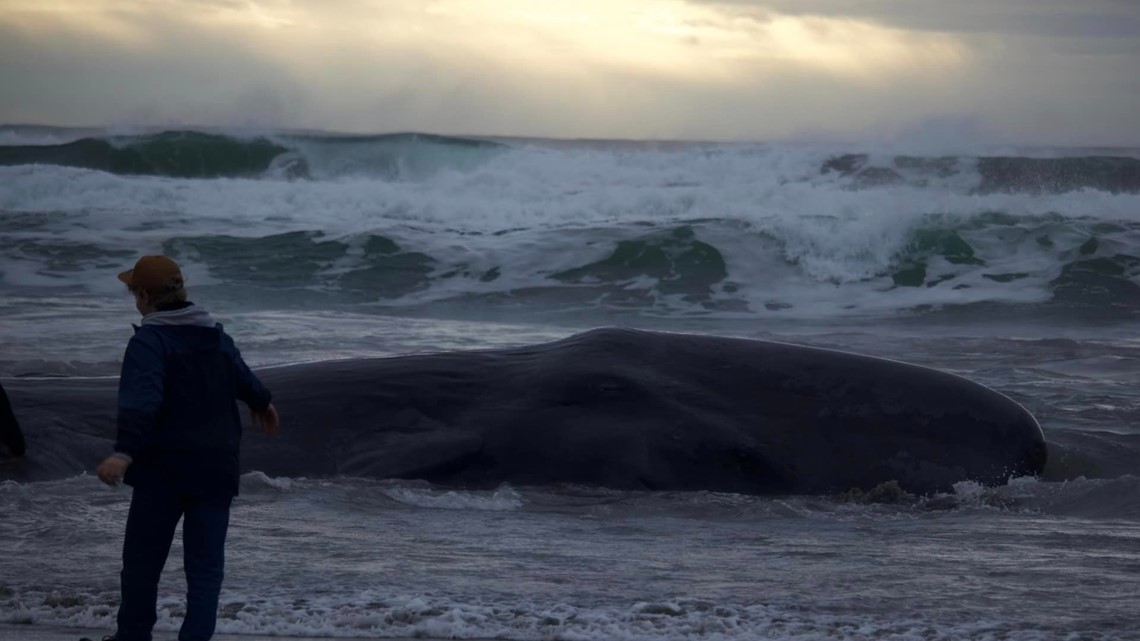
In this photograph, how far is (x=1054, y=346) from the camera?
1312 centimetres

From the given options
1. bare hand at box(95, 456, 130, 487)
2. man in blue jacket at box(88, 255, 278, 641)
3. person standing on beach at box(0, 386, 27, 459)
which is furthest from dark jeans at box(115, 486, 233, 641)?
person standing on beach at box(0, 386, 27, 459)

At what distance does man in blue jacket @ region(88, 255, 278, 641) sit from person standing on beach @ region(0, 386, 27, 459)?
151 centimetres

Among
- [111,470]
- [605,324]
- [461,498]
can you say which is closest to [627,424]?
[461,498]

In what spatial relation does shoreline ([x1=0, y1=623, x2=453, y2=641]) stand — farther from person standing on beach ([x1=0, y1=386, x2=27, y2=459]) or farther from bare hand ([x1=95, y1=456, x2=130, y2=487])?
person standing on beach ([x1=0, y1=386, x2=27, y2=459])

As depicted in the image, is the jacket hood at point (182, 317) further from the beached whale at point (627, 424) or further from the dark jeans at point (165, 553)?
the beached whale at point (627, 424)

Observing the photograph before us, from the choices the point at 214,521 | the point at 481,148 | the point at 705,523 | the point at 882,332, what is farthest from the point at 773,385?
the point at 481,148

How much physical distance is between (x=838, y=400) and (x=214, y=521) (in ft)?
10.0

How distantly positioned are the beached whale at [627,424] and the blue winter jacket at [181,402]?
206cm

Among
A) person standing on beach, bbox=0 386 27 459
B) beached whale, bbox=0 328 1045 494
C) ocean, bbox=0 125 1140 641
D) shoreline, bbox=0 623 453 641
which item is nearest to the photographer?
shoreline, bbox=0 623 453 641

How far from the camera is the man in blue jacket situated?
3.82 meters

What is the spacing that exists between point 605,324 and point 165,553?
1236cm

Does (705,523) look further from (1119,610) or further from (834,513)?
(1119,610)

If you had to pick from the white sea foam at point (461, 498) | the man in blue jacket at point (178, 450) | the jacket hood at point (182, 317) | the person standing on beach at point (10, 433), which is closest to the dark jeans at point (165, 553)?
the man in blue jacket at point (178, 450)

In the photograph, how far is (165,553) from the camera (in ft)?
12.9
